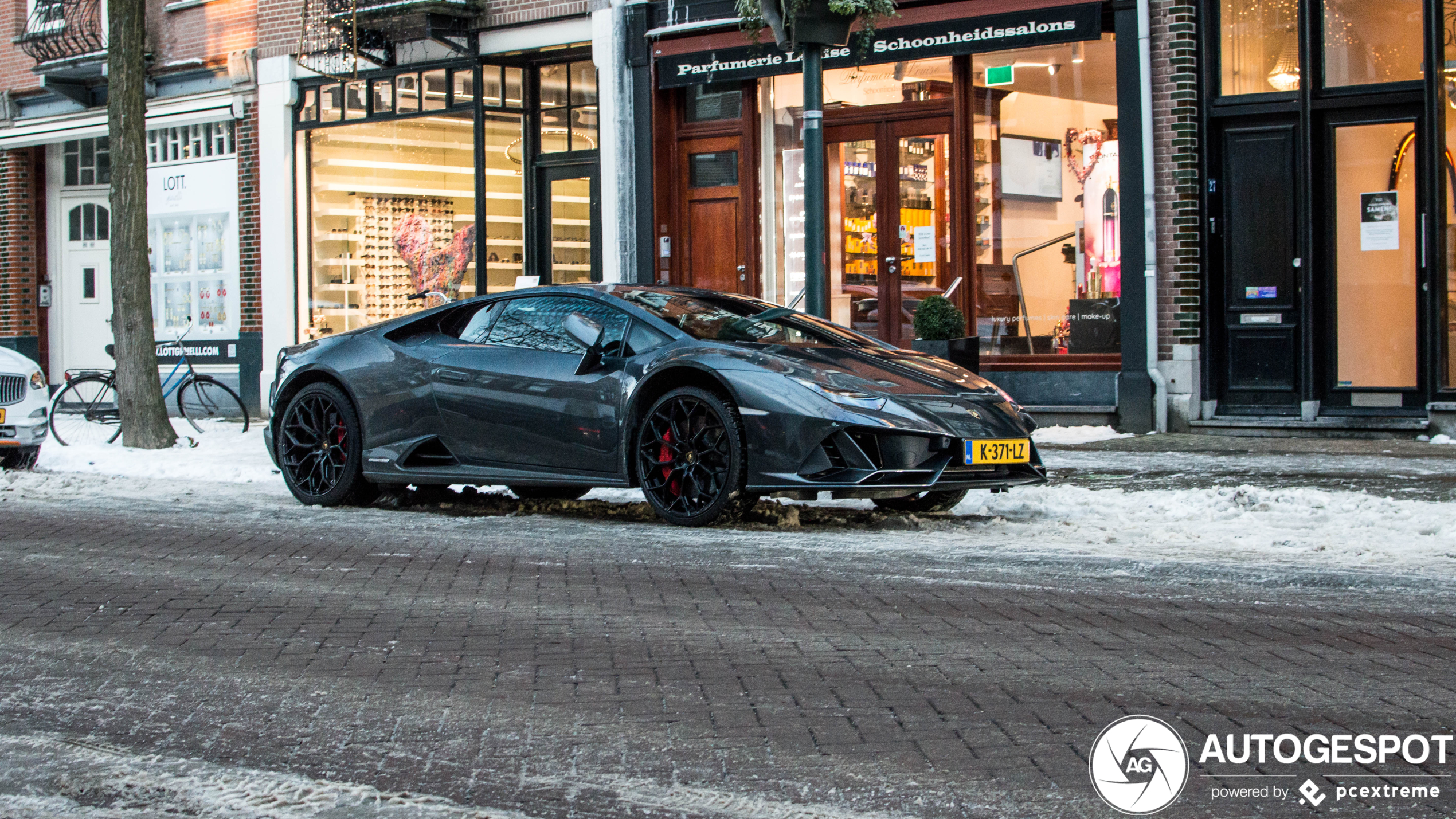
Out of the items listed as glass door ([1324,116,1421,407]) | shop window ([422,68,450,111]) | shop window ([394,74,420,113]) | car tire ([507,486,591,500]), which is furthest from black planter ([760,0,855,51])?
shop window ([394,74,420,113])

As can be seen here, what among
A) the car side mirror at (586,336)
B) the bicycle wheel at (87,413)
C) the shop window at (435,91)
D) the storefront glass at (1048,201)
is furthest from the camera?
the shop window at (435,91)

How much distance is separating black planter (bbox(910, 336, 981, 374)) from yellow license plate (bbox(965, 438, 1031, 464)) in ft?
18.0

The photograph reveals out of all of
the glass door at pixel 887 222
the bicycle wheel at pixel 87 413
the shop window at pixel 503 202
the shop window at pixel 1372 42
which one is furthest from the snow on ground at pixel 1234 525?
the shop window at pixel 503 202

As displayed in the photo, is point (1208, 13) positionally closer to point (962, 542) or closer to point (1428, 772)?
point (962, 542)

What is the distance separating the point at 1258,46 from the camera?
13758mm

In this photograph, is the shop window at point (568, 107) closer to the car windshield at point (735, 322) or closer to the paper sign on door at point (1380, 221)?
the paper sign on door at point (1380, 221)

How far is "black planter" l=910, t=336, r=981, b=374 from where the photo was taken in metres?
13.2

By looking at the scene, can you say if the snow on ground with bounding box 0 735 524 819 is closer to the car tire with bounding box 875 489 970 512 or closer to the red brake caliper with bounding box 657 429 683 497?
the red brake caliper with bounding box 657 429 683 497

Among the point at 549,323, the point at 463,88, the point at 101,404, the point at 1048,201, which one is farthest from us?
the point at 463,88

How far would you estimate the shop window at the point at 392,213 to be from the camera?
738 inches

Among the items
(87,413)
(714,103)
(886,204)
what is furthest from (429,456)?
(714,103)

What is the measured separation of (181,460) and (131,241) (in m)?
2.76

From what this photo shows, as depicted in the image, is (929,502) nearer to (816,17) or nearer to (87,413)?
(816,17)

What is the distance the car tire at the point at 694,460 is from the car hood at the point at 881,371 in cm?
40
